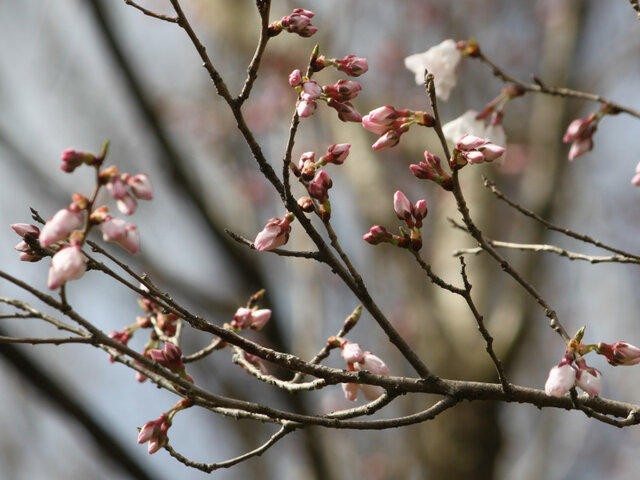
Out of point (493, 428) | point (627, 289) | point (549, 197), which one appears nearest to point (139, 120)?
point (549, 197)

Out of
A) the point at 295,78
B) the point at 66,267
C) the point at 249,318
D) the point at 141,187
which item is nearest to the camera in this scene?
the point at 66,267

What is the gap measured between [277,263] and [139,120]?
2594 mm

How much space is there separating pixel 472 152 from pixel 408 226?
17 cm

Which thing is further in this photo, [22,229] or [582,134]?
[582,134]

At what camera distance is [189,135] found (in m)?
7.12

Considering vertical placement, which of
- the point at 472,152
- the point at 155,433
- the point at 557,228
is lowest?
the point at 155,433

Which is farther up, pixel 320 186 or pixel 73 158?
pixel 320 186

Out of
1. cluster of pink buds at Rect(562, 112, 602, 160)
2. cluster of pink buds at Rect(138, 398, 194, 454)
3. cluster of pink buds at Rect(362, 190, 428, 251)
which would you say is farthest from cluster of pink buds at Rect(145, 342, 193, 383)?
cluster of pink buds at Rect(562, 112, 602, 160)

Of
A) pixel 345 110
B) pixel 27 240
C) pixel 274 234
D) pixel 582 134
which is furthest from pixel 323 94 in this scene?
pixel 582 134

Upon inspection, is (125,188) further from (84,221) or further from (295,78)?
(295,78)

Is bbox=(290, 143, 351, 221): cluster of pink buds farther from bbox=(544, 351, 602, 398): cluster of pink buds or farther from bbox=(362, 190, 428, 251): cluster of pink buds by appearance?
bbox=(544, 351, 602, 398): cluster of pink buds

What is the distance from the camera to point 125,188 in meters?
0.96

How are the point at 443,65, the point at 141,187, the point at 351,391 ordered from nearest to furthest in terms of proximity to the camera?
1. the point at 141,187
2. the point at 351,391
3. the point at 443,65

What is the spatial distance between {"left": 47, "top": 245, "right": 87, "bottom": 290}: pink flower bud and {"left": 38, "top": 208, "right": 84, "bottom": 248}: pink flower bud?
0.02m
